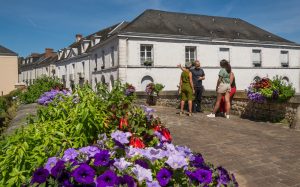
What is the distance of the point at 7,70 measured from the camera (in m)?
37.5

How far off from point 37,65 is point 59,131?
60444 mm

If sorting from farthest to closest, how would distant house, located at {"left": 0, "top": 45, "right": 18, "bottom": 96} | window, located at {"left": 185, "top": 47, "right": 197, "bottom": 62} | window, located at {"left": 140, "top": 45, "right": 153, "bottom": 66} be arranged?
distant house, located at {"left": 0, "top": 45, "right": 18, "bottom": 96}
window, located at {"left": 185, "top": 47, "right": 197, "bottom": 62}
window, located at {"left": 140, "top": 45, "right": 153, "bottom": 66}

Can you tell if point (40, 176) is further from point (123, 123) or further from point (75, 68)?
point (75, 68)

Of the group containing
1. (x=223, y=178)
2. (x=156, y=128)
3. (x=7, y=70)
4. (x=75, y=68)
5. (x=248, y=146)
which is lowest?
(x=248, y=146)

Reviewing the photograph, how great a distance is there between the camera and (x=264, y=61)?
31.0 metres

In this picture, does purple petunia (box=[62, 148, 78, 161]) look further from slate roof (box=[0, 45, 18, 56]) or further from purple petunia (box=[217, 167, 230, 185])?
slate roof (box=[0, 45, 18, 56])

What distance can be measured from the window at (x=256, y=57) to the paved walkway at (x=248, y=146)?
24.1 meters

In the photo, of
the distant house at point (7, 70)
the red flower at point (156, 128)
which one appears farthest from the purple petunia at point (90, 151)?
→ the distant house at point (7, 70)

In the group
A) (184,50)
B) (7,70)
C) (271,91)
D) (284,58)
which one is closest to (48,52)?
(7,70)

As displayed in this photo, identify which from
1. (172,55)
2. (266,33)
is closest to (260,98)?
(172,55)

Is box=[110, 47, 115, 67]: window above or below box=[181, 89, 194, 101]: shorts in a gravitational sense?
above

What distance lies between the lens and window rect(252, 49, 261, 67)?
101ft

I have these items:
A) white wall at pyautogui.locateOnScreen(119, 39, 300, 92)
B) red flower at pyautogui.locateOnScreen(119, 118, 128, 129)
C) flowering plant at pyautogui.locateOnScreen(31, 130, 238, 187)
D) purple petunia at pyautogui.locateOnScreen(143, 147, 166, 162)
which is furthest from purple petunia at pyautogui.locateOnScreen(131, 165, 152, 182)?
white wall at pyautogui.locateOnScreen(119, 39, 300, 92)

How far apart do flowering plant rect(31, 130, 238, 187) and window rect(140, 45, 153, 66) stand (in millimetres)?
23963
